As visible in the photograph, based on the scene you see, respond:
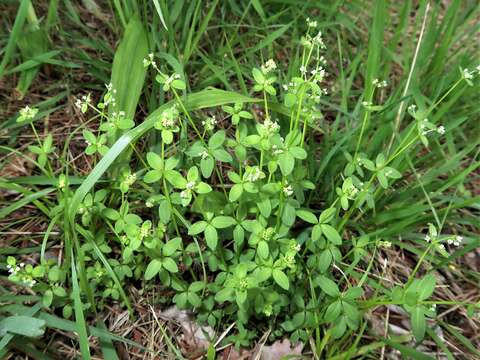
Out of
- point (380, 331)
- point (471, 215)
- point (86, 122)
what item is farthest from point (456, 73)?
point (86, 122)

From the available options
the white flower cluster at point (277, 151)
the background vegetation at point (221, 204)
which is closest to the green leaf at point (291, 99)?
the background vegetation at point (221, 204)

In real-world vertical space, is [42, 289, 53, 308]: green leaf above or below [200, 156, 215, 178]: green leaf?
below

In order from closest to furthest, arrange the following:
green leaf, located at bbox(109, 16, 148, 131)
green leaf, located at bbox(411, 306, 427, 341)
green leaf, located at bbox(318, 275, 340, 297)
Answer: green leaf, located at bbox(411, 306, 427, 341) < green leaf, located at bbox(318, 275, 340, 297) < green leaf, located at bbox(109, 16, 148, 131)

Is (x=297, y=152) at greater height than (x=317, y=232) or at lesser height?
greater

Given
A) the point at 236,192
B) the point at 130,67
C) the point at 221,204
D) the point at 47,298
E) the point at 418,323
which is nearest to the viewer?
the point at 418,323

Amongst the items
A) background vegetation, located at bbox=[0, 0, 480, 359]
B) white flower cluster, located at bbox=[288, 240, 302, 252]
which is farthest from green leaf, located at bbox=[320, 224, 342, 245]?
white flower cluster, located at bbox=[288, 240, 302, 252]

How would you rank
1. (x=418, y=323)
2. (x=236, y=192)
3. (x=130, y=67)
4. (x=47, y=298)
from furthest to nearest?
(x=130, y=67) → (x=47, y=298) → (x=236, y=192) → (x=418, y=323)

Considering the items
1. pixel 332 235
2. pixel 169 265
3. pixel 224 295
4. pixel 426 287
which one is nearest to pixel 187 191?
pixel 169 265

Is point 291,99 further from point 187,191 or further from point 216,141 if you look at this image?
point 187,191

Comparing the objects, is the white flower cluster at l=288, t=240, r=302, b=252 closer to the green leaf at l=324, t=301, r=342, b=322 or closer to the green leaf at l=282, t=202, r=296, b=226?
the green leaf at l=282, t=202, r=296, b=226

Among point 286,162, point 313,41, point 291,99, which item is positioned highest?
point 313,41

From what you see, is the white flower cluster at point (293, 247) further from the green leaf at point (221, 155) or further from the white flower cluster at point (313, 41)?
the white flower cluster at point (313, 41)
